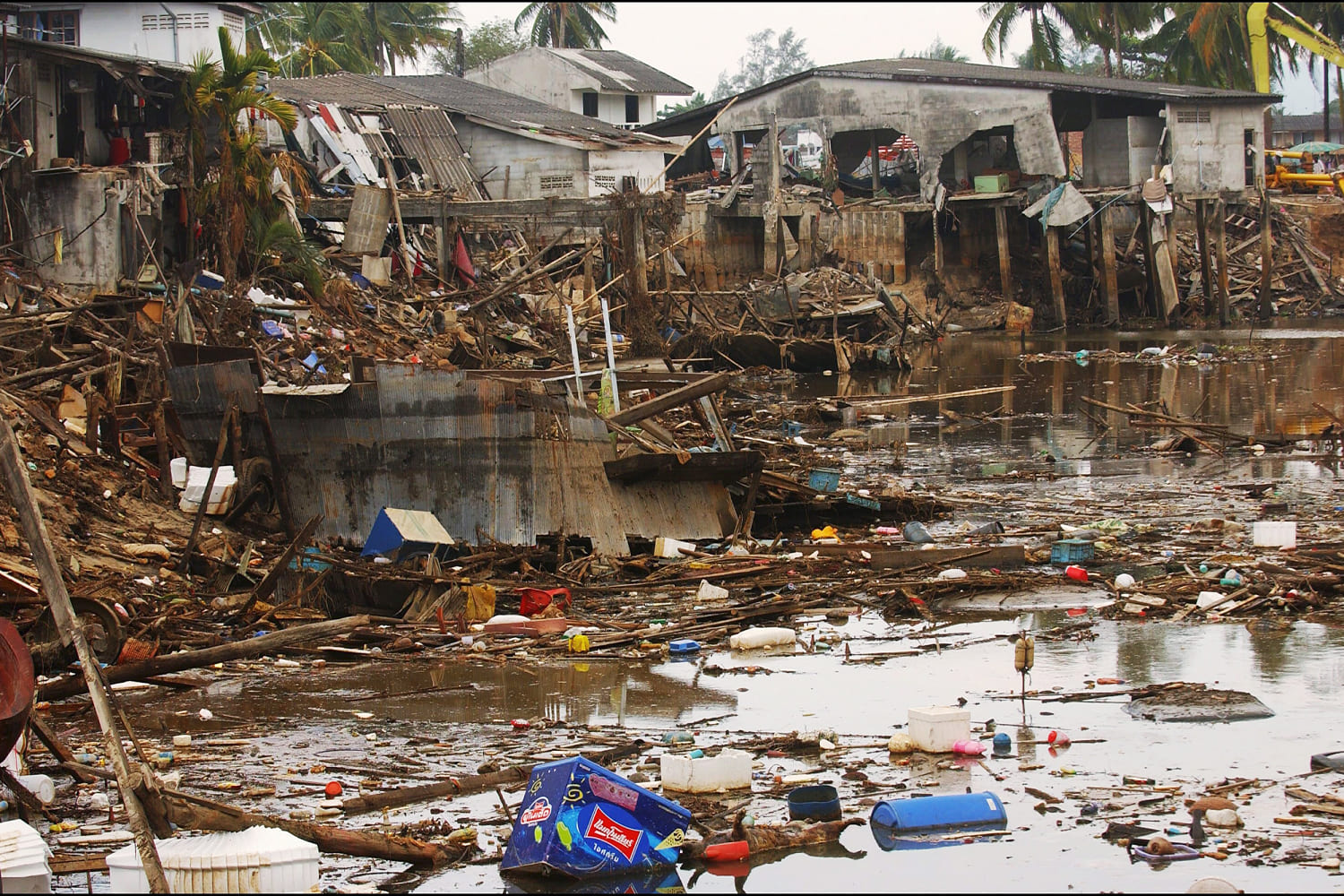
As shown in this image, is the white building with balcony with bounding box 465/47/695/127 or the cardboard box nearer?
the cardboard box

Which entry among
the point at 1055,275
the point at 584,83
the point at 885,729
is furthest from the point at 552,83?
the point at 885,729

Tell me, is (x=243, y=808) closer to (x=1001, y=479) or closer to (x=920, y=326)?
(x=1001, y=479)

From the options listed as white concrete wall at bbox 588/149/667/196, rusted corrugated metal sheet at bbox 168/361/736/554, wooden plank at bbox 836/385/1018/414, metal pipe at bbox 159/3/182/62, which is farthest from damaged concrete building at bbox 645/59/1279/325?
rusted corrugated metal sheet at bbox 168/361/736/554

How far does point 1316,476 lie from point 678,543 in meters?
6.93

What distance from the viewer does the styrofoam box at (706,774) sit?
20.0 feet

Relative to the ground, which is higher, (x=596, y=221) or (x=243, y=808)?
(x=596, y=221)

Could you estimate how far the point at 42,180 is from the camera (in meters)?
18.5

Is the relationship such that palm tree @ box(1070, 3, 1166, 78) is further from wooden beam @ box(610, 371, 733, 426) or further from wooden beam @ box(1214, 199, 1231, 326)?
wooden beam @ box(610, 371, 733, 426)

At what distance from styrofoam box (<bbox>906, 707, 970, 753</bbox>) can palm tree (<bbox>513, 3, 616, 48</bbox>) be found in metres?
56.9

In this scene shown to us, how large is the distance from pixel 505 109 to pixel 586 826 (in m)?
35.5

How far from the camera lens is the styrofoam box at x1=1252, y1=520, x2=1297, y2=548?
1085cm

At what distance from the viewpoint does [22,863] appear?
4.81m

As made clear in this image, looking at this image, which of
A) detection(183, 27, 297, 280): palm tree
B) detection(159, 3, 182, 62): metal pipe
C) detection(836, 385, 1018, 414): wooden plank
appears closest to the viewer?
detection(183, 27, 297, 280): palm tree

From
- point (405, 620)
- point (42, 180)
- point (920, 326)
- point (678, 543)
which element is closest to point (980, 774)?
point (405, 620)
